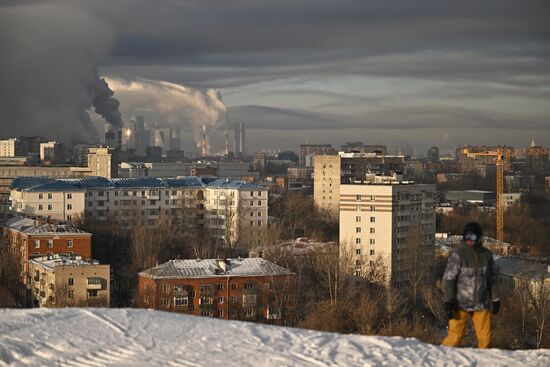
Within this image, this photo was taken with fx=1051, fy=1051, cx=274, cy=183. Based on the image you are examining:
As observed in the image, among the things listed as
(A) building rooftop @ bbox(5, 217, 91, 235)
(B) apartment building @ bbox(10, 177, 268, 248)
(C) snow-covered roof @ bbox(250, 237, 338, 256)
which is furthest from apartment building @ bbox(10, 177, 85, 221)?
(C) snow-covered roof @ bbox(250, 237, 338, 256)

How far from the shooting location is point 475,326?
647 cm

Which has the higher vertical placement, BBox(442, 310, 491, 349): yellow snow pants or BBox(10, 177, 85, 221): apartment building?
BBox(442, 310, 491, 349): yellow snow pants

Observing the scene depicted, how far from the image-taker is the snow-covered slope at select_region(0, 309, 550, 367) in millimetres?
6117

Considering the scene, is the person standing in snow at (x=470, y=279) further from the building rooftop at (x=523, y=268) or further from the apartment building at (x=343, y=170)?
the apartment building at (x=343, y=170)

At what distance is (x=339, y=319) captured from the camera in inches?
690

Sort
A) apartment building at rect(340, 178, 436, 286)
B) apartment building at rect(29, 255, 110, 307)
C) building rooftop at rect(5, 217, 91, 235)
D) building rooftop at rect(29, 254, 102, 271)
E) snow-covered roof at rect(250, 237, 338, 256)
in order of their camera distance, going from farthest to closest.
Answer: building rooftop at rect(5, 217, 91, 235)
apartment building at rect(340, 178, 436, 286)
snow-covered roof at rect(250, 237, 338, 256)
building rooftop at rect(29, 254, 102, 271)
apartment building at rect(29, 255, 110, 307)

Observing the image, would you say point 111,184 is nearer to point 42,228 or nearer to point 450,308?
point 42,228

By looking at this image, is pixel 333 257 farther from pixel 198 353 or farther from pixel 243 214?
pixel 198 353

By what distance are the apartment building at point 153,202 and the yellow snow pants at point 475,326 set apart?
1068 inches

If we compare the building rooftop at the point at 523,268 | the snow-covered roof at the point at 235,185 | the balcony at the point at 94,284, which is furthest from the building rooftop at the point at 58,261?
the snow-covered roof at the point at 235,185

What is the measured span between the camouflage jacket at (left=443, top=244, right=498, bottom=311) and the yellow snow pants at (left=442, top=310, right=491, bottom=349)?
0.07 meters

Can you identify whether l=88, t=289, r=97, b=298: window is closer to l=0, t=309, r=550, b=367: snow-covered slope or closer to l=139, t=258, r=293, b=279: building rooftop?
l=139, t=258, r=293, b=279: building rooftop

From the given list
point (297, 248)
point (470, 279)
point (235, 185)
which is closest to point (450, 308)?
point (470, 279)

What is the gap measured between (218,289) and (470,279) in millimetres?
15316
